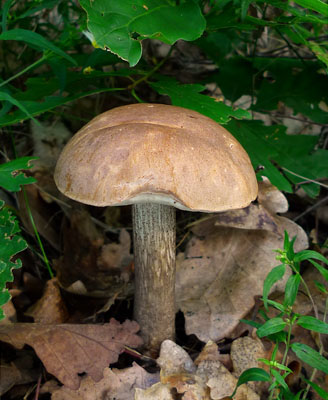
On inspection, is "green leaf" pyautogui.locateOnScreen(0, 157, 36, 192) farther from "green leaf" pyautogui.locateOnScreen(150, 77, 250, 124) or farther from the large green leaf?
the large green leaf

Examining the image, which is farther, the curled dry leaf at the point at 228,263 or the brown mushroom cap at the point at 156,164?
the curled dry leaf at the point at 228,263

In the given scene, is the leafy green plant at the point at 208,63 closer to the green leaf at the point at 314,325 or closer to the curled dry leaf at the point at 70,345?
the green leaf at the point at 314,325

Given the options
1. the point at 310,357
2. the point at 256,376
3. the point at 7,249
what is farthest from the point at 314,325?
the point at 7,249

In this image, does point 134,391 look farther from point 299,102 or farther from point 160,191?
point 299,102

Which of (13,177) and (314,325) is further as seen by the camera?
(13,177)

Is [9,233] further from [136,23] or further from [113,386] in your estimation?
[136,23]

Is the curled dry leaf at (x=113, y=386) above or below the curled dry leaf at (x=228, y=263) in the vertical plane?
below

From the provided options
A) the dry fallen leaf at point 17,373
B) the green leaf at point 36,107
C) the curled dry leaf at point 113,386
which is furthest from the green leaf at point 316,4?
the dry fallen leaf at point 17,373
